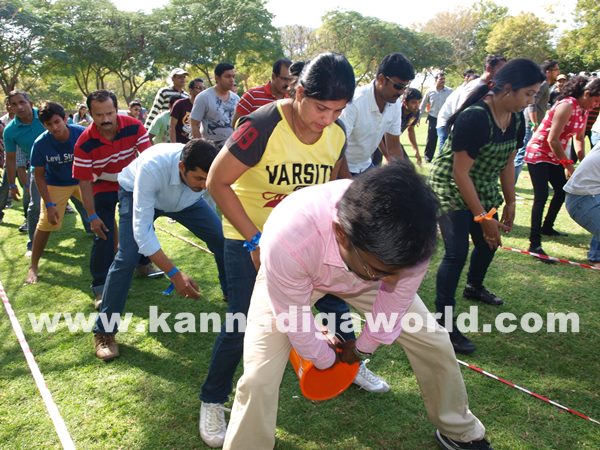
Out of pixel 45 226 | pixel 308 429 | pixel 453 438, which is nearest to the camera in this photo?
pixel 453 438

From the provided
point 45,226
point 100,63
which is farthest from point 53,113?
point 100,63

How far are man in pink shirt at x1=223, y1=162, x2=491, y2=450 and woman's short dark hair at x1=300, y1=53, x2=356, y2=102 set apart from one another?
52 cm

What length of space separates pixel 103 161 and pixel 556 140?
14.2ft

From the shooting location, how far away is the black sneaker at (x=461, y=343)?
10.8ft

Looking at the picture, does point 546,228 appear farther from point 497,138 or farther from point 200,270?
point 200,270

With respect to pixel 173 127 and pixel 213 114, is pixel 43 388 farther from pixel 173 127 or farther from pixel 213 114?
pixel 173 127

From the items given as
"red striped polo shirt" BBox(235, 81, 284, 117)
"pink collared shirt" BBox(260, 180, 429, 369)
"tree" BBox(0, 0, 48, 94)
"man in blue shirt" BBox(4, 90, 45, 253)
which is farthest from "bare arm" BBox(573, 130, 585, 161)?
"tree" BBox(0, 0, 48, 94)

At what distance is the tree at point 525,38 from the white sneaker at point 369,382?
50.8 m

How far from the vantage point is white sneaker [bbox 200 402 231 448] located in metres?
2.52

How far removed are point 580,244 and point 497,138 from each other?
3434 millimetres

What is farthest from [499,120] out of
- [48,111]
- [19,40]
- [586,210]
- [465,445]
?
[19,40]

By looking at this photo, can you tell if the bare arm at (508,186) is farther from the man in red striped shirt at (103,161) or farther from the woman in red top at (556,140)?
the man in red striped shirt at (103,161)

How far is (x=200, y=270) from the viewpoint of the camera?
16.8 feet

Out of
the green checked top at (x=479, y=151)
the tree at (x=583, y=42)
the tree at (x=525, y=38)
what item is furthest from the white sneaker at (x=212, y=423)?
the tree at (x=525, y=38)
